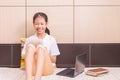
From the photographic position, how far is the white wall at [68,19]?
6.92ft

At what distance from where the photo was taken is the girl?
5.34 ft

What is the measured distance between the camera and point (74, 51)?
2.13 m

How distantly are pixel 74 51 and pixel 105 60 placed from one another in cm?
31

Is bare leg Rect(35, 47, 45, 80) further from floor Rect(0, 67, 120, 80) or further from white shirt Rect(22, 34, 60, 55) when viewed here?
white shirt Rect(22, 34, 60, 55)

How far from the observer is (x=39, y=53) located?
5.41ft

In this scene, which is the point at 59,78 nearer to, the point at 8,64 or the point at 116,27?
the point at 8,64

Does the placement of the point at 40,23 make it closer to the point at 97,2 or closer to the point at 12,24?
the point at 12,24

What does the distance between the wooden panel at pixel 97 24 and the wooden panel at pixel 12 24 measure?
20.8 inches

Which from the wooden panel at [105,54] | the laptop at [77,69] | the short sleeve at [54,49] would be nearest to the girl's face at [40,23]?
the short sleeve at [54,49]

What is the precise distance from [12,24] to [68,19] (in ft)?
1.77

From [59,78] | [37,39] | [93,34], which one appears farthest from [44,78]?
[93,34]

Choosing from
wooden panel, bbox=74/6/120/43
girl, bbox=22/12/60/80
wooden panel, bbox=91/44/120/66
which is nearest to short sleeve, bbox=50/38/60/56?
girl, bbox=22/12/60/80

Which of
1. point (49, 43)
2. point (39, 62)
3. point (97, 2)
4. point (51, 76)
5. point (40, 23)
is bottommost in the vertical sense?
point (51, 76)

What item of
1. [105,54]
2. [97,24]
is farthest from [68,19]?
A: [105,54]
